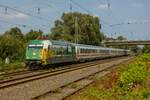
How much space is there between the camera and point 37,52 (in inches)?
1452

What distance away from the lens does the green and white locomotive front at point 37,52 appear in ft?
119

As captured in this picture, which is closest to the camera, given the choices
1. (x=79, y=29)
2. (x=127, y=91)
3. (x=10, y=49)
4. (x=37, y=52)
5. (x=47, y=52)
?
(x=127, y=91)

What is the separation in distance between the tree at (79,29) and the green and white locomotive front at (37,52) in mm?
58626

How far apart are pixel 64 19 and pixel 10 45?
55.4 m

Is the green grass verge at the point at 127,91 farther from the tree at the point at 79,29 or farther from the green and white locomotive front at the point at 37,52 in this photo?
the tree at the point at 79,29

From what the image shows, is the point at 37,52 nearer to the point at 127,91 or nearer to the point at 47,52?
the point at 47,52

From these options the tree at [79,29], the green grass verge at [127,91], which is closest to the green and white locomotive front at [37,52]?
the green grass verge at [127,91]

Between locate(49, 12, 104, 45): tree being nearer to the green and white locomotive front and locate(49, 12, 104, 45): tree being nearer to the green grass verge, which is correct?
the green and white locomotive front

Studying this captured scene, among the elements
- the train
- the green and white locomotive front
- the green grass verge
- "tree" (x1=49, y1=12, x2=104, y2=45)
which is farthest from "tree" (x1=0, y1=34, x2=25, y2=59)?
"tree" (x1=49, y1=12, x2=104, y2=45)

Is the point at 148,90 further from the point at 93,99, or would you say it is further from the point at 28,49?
the point at 28,49

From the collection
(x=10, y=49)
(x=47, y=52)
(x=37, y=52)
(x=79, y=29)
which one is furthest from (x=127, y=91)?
(x=79, y=29)

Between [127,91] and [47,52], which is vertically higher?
[47,52]

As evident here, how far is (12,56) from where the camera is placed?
2052 inches

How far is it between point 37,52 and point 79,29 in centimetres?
6568
